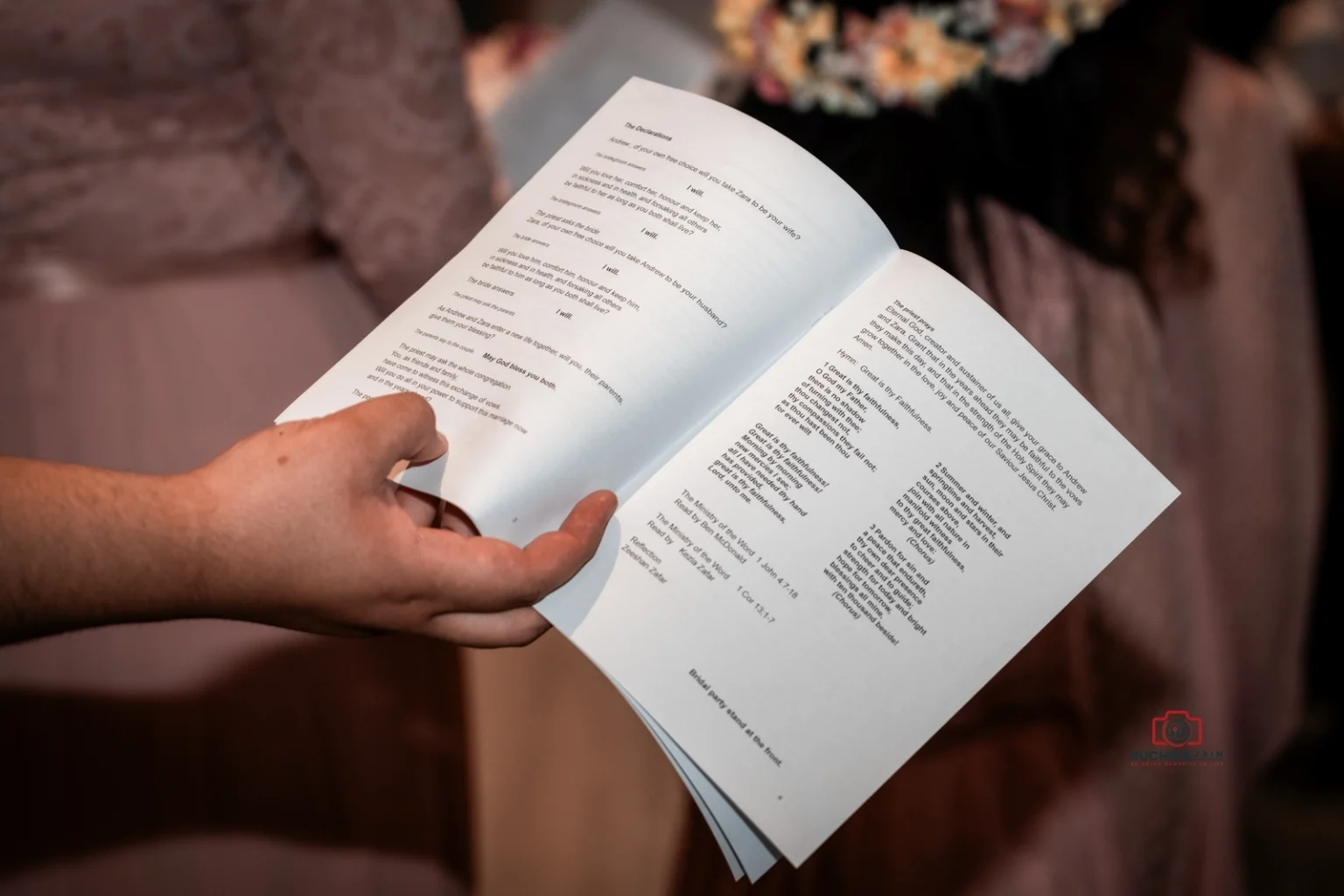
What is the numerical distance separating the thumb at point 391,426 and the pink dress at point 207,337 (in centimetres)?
31

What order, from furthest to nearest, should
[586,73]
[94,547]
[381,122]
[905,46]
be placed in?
[586,73] → [905,46] → [381,122] → [94,547]

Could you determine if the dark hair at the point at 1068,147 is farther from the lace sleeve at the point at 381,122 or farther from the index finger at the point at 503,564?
the index finger at the point at 503,564

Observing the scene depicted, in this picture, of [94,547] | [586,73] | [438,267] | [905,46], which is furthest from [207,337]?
[905,46]

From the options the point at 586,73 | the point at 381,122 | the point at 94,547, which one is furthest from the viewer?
the point at 586,73

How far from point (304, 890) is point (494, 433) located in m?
0.44

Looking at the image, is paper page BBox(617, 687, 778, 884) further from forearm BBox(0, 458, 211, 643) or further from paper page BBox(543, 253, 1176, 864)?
forearm BBox(0, 458, 211, 643)

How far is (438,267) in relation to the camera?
0.70 meters

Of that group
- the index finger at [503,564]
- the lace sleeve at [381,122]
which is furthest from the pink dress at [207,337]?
the index finger at [503,564]

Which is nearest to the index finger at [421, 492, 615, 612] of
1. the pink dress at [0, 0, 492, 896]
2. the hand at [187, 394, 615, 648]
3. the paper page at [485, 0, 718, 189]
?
the hand at [187, 394, 615, 648]

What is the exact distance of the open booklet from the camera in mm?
429

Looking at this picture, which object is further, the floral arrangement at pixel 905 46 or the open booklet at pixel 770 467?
the floral arrangement at pixel 905 46

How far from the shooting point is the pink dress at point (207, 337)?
0.62 metres

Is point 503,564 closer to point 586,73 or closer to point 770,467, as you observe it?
point 770,467

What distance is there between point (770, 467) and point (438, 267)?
36 cm
